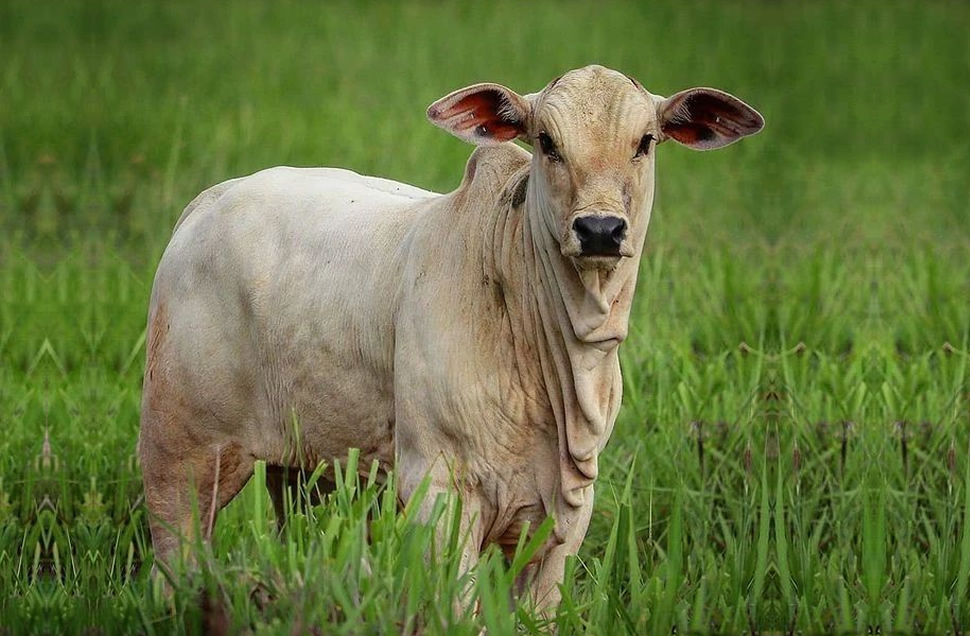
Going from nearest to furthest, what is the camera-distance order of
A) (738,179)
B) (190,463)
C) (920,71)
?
(190,463), (738,179), (920,71)

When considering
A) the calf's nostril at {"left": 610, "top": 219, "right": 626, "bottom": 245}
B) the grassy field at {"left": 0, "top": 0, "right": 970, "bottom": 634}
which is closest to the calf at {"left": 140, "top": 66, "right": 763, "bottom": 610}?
the calf's nostril at {"left": 610, "top": 219, "right": 626, "bottom": 245}

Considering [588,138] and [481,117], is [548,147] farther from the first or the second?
[481,117]

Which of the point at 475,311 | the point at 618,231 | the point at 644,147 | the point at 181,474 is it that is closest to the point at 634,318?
the point at 181,474

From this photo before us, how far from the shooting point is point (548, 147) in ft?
12.1

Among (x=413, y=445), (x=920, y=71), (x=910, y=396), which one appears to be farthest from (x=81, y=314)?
(x=920, y=71)

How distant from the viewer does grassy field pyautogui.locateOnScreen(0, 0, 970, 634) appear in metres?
3.66

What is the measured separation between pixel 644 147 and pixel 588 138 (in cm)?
21

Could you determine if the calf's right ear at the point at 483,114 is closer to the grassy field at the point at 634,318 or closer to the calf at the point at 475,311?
the calf at the point at 475,311

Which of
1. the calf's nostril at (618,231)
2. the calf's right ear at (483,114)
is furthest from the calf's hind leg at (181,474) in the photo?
the calf's nostril at (618,231)

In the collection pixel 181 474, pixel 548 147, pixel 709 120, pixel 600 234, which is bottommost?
pixel 181 474

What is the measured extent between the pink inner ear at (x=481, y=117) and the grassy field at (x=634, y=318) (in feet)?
3.46

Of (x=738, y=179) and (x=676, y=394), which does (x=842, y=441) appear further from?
(x=738, y=179)

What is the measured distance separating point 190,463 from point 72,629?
123 centimetres

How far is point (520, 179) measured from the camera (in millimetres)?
4039
